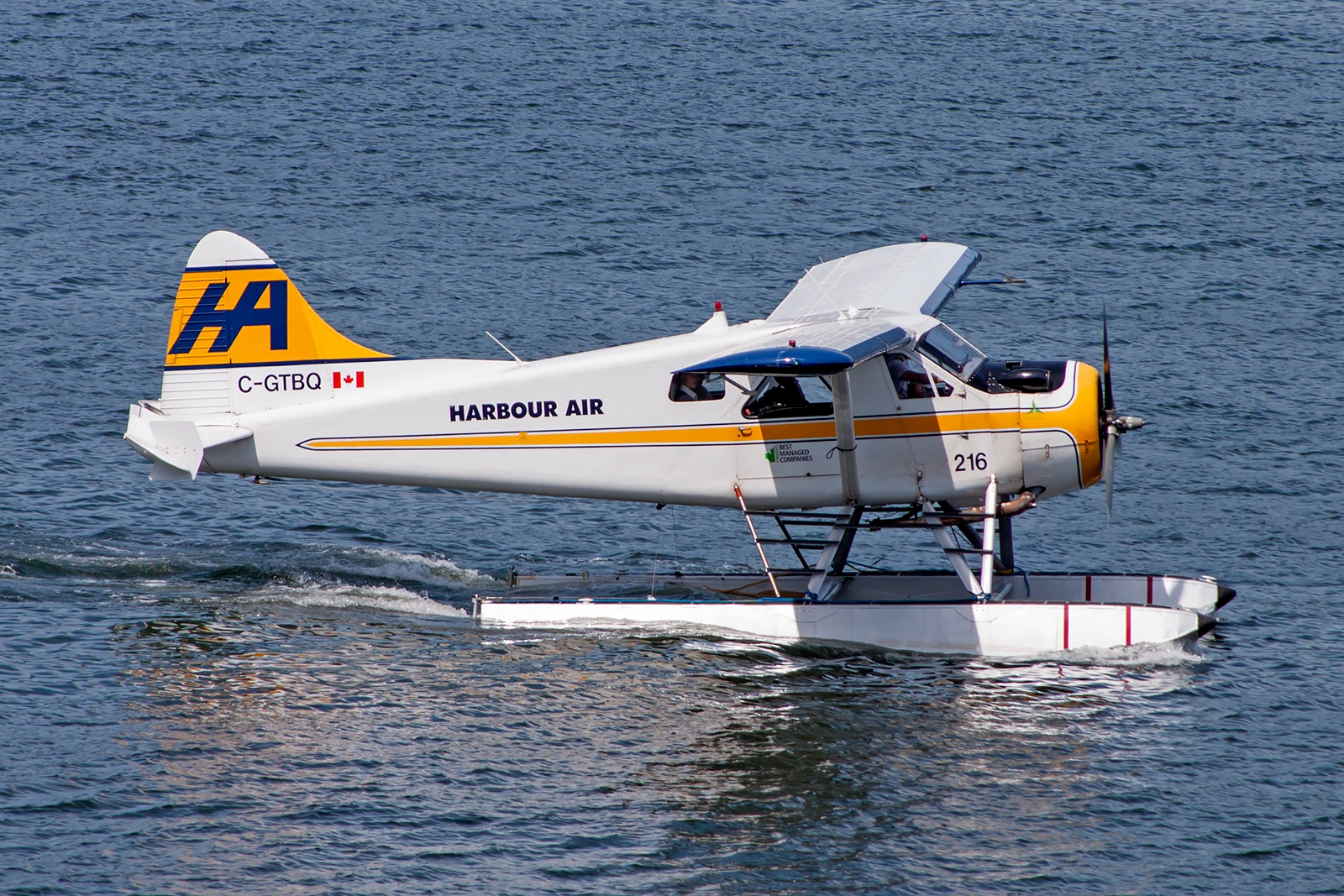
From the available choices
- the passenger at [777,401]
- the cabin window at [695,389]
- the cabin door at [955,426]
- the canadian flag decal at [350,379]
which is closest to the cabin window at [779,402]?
the passenger at [777,401]

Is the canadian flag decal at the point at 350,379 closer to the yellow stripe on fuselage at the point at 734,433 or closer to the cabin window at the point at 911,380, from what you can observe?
the yellow stripe on fuselage at the point at 734,433

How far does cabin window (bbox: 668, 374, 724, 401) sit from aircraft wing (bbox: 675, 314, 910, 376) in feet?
1.82

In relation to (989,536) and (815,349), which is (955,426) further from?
(815,349)

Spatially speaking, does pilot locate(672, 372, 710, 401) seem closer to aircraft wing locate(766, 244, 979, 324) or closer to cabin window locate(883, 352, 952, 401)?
aircraft wing locate(766, 244, 979, 324)

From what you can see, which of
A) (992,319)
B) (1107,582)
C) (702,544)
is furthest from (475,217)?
(1107,582)

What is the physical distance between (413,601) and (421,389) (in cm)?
260

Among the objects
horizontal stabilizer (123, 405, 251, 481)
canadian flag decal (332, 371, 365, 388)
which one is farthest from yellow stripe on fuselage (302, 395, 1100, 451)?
horizontal stabilizer (123, 405, 251, 481)

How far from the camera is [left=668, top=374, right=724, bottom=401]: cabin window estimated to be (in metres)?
15.9

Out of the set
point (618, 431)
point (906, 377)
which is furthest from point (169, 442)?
point (906, 377)

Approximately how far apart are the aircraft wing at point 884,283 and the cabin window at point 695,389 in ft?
3.68

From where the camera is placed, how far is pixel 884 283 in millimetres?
17281

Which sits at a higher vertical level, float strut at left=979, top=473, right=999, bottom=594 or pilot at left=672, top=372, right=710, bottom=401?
pilot at left=672, top=372, right=710, bottom=401

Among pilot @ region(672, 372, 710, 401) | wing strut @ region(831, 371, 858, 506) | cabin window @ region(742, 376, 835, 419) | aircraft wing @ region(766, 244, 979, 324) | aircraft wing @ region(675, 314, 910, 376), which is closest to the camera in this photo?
aircraft wing @ region(675, 314, 910, 376)

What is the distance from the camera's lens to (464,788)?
12547mm
